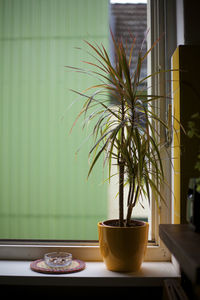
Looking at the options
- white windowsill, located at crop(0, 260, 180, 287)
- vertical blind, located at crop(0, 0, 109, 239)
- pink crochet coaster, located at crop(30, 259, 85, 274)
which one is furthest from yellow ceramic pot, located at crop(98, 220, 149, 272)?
vertical blind, located at crop(0, 0, 109, 239)

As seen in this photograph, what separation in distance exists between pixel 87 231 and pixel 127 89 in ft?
3.19

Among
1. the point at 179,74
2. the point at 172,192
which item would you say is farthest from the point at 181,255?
the point at 179,74

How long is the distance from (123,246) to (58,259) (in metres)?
0.39

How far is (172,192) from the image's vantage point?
1972mm

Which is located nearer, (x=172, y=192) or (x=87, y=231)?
(x=172, y=192)

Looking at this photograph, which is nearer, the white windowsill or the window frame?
the white windowsill

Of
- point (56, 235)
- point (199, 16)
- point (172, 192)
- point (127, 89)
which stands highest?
point (199, 16)

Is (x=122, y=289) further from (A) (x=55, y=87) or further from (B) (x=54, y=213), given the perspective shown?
(A) (x=55, y=87)

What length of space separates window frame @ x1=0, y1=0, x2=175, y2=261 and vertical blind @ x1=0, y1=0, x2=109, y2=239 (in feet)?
0.38

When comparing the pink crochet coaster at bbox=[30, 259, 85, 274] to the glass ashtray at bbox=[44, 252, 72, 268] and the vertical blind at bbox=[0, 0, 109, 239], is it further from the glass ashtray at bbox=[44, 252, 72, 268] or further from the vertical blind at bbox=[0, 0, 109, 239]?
the vertical blind at bbox=[0, 0, 109, 239]

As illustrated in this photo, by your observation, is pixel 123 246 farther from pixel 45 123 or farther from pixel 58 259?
pixel 45 123

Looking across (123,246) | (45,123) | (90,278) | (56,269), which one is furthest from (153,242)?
(45,123)

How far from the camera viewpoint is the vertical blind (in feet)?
7.32

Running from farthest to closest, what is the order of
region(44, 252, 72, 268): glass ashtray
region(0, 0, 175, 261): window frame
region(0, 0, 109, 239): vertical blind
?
1. region(0, 0, 109, 239): vertical blind
2. region(0, 0, 175, 261): window frame
3. region(44, 252, 72, 268): glass ashtray
